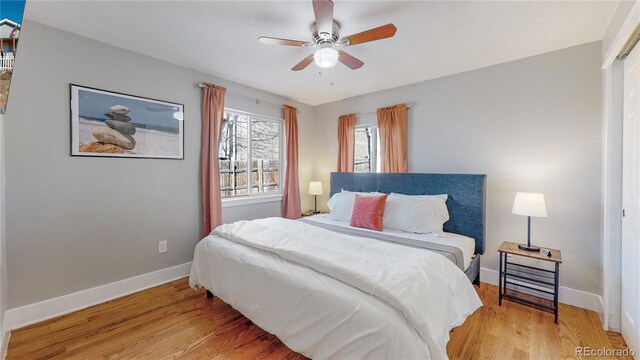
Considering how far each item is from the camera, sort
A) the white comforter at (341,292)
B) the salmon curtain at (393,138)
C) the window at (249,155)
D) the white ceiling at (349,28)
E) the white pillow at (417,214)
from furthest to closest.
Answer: the window at (249,155)
the salmon curtain at (393,138)
the white pillow at (417,214)
the white ceiling at (349,28)
the white comforter at (341,292)

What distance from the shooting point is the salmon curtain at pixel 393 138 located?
3433 mm

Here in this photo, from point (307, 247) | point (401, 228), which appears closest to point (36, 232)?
point (307, 247)

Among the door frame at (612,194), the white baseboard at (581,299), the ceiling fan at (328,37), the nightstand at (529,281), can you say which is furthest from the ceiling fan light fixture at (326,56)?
the white baseboard at (581,299)

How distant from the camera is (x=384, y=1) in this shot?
1.79 metres

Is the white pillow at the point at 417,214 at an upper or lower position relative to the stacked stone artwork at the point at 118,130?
lower

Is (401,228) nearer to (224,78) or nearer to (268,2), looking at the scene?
(268,2)

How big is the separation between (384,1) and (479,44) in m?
1.20

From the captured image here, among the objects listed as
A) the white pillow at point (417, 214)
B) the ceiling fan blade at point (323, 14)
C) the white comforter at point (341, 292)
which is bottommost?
the white comforter at point (341, 292)

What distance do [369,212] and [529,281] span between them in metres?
1.75

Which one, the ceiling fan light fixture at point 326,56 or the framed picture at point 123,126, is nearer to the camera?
the ceiling fan light fixture at point 326,56

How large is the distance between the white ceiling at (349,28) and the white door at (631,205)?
61 cm

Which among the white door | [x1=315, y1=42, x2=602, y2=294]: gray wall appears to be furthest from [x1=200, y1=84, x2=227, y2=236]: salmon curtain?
the white door

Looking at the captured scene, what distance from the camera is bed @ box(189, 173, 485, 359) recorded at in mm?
1209

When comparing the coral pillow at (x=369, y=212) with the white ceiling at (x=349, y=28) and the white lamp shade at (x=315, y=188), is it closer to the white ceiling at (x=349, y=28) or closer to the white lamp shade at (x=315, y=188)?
the white lamp shade at (x=315, y=188)
